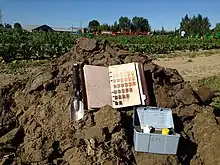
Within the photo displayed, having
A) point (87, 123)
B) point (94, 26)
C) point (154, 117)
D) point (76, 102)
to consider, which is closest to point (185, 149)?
point (154, 117)

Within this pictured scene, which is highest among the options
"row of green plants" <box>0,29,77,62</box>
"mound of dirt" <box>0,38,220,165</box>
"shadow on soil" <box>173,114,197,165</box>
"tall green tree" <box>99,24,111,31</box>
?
"tall green tree" <box>99,24,111,31</box>

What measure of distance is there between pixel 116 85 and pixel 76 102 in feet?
2.43

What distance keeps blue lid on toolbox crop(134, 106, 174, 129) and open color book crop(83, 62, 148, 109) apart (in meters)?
0.26

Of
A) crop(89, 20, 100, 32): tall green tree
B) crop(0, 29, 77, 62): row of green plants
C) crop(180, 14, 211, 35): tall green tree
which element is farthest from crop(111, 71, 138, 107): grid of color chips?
crop(180, 14, 211, 35): tall green tree

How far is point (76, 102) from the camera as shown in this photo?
15.1 feet

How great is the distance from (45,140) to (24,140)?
1.06ft

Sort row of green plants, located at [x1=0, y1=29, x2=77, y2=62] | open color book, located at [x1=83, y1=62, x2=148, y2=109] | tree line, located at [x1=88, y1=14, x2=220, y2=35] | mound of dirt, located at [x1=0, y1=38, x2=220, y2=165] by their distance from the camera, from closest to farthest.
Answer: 1. mound of dirt, located at [x1=0, y1=38, x2=220, y2=165]
2. open color book, located at [x1=83, y1=62, x2=148, y2=109]
3. row of green plants, located at [x1=0, y1=29, x2=77, y2=62]
4. tree line, located at [x1=88, y1=14, x2=220, y2=35]

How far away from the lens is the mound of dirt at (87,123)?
4020 mm

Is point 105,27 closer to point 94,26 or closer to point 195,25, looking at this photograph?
point 94,26

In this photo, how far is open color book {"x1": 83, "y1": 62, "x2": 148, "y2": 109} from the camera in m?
4.80

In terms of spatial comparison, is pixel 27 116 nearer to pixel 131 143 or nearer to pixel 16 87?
pixel 16 87

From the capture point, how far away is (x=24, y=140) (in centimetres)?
432

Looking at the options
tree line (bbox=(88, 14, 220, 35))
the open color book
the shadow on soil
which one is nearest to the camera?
the shadow on soil

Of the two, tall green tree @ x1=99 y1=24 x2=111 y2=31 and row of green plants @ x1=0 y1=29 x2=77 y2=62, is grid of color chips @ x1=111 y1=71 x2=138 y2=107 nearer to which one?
row of green plants @ x1=0 y1=29 x2=77 y2=62
